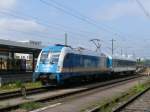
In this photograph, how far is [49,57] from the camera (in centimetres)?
2939

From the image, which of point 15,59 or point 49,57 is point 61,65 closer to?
point 49,57

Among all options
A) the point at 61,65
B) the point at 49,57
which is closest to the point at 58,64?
the point at 61,65

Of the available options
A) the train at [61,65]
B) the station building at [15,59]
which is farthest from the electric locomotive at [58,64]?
the station building at [15,59]

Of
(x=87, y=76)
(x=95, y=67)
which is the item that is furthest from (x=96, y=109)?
(x=95, y=67)

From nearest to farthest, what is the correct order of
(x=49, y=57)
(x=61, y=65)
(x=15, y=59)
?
(x=61, y=65)
(x=49, y=57)
(x=15, y=59)

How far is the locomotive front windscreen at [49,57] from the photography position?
29.0 meters

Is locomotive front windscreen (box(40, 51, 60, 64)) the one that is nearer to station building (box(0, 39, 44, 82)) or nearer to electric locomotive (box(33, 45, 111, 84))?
electric locomotive (box(33, 45, 111, 84))

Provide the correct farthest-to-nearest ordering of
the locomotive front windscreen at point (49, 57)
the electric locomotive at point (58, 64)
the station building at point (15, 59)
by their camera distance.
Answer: the station building at point (15, 59) → the locomotive front windscreen at point (49, 57) → the electric locomotive at point (58, 64)

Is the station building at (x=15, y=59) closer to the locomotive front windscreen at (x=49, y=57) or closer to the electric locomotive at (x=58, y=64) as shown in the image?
the electric locomotive at (x=58, y=64)

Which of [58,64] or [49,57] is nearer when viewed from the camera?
[58,64]

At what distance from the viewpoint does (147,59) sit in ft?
604

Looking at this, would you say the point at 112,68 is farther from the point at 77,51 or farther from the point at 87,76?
the point at 77,51

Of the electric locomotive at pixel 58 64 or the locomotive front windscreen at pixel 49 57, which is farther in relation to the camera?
the locomotive front windscreen at pixel 49 57

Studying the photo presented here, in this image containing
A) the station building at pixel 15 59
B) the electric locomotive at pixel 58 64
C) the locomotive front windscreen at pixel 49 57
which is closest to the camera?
the electric locomotive at pixel 58 64
